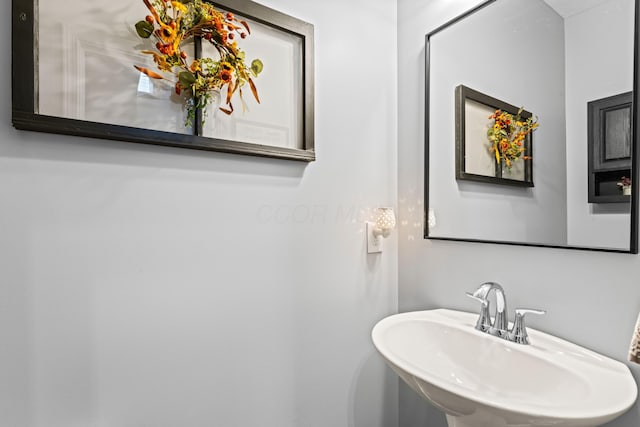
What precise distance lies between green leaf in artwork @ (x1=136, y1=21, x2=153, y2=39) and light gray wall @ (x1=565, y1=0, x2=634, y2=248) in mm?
1151

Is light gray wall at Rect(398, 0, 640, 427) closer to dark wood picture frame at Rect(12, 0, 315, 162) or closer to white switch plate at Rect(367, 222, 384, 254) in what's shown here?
white switch plate at Rect(367, 222, 384, 254)

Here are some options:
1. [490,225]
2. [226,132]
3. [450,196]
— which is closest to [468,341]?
[490,225]

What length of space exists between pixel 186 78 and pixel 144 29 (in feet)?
0.49

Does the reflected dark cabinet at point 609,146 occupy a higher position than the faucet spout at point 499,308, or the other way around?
the reflected dark cabinet at point 609,146

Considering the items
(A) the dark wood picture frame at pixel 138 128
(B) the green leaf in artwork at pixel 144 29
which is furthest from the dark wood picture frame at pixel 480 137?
(B) the green leaf in artwork at pixel 144 29

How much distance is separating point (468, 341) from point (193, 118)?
107cm

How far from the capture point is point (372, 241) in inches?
54.6

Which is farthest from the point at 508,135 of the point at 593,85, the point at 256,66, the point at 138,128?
the point at 138,128

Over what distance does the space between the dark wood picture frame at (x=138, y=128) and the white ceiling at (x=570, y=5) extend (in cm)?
75

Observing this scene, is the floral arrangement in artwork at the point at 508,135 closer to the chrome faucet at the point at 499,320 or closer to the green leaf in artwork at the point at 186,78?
the chrome faucet at the point at 499,320

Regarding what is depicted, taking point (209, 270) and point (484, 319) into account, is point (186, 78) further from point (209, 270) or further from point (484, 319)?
point (484, 319)

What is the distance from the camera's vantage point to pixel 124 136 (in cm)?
86

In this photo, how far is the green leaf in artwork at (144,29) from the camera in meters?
0.87

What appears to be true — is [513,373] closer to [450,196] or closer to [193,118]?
[450,196]
